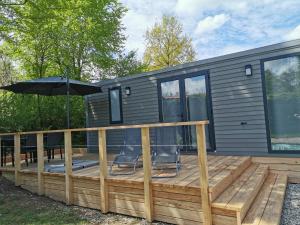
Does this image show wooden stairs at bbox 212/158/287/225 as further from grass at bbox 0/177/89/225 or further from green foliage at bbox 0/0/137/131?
green foliage at bbox 0/0/137/131

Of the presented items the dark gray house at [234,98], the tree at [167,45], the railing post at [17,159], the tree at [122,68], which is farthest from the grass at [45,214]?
the tree at [167,45]

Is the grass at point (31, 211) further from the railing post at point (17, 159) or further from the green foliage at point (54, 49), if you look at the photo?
the green foliage at point (54, 49)

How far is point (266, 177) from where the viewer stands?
4.75 m

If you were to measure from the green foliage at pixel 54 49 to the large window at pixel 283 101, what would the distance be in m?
6.19

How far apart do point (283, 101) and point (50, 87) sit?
513cm

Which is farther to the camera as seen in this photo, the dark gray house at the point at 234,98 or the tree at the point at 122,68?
the tree at the point at 122,68

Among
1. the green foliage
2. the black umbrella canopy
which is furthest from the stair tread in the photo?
the green foliage

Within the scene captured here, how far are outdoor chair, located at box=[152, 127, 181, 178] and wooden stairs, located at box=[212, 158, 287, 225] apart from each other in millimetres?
999

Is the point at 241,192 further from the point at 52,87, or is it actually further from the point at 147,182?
the point at 52,87

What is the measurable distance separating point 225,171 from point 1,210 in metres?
3.73

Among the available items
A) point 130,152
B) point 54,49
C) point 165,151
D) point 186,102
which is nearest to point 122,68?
point 54,49

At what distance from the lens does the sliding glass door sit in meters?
6.05

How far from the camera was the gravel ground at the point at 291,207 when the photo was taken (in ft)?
10.9

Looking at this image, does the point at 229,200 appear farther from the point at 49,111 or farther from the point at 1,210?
the point at 49,111
